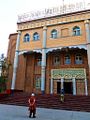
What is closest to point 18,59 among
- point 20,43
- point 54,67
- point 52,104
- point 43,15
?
point 20,43

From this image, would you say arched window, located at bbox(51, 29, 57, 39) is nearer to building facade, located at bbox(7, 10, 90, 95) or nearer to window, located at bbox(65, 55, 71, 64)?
building facade, located at bbox(7, 10, 90, 95)

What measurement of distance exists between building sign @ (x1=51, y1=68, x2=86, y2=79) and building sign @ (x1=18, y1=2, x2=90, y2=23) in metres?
7.33

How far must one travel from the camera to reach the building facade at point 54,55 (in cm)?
2119

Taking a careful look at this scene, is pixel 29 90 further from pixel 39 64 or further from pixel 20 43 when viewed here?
pixel 20 43

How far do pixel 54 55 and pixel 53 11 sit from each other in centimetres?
582

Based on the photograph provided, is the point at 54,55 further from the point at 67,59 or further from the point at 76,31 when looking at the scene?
the point at 76,31

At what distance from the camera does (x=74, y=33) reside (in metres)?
21.9

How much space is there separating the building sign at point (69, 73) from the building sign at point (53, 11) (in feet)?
24.0

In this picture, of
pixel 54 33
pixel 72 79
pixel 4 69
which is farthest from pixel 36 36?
pixel 72 79

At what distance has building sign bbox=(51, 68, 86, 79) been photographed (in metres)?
21.2

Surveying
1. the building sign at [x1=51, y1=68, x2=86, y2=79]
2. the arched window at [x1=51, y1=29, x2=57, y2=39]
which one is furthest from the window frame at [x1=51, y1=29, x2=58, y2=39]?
the building sign at [x1=51, y1=68, x2=86, y2=79]

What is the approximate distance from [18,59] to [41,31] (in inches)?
203

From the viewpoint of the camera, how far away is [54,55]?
23.9 m

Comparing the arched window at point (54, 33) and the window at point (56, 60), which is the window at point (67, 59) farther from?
the arched window at point (54, 33)
